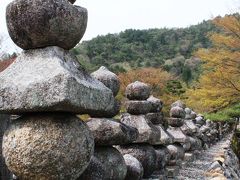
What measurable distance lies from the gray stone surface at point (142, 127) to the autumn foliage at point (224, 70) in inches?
699

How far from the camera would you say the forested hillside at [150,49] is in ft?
195

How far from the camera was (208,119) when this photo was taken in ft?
86.7

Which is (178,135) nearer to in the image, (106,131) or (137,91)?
(137,91)

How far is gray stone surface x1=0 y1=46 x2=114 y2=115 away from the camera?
11.6 feet

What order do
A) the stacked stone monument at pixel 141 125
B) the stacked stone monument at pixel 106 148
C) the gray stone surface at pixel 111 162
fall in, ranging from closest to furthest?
the stacked stone monument at pixel 106 148, the gray stone surface at pixel 111 162, the stacked stone monument at pixel 141 125

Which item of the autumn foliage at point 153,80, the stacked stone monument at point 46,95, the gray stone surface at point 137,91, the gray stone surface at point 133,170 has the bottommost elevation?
the autumn foliage at point 153,80

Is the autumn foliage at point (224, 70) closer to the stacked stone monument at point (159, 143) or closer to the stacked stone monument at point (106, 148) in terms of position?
the stacked stone monument at point (159, 143)

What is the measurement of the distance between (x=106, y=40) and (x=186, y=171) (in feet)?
200

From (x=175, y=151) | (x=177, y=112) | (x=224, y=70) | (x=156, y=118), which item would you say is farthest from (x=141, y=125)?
(x=224, y=70)

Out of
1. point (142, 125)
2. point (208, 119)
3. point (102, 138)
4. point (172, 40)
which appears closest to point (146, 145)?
point (142, 125)

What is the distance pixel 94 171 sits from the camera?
197 inches

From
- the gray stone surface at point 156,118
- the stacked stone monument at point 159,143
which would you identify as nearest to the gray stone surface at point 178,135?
the gray stone surface at point 156,118

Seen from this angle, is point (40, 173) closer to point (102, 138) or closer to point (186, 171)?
point (102, 138)

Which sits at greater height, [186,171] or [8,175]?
[8,175]
